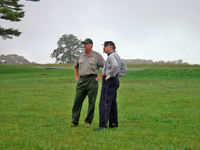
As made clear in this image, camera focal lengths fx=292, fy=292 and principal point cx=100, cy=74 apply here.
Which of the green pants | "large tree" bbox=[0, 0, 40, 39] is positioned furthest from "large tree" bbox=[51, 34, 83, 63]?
the green pants

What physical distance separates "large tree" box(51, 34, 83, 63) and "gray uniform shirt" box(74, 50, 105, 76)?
65488mm

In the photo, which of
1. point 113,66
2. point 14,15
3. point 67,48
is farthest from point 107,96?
point 67,48

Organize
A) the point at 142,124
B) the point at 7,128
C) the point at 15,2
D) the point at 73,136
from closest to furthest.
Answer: the point at 73,136
the point at 7,128
the point at 142,124
the point at 15,2

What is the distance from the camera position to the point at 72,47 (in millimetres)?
72812

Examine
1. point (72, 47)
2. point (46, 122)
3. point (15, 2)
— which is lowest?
point (46, 122)

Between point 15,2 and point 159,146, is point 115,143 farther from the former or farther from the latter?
point 15,2

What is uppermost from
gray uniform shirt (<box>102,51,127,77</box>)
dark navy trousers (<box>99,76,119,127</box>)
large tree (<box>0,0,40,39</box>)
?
large tree (<box>0,0,40,39</box>)

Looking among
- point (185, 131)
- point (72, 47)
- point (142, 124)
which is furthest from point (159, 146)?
point (72, 47)

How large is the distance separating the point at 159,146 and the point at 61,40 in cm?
6905

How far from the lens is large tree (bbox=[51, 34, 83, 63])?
238ft

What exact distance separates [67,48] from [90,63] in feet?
216

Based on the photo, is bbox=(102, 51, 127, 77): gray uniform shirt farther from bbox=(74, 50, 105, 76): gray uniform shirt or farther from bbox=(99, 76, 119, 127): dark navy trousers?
bbox=(74, 50, 105, 76): gray uniform shirt

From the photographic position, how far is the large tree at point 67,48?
7250 centimetres

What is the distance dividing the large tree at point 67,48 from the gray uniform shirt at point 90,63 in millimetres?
65488
